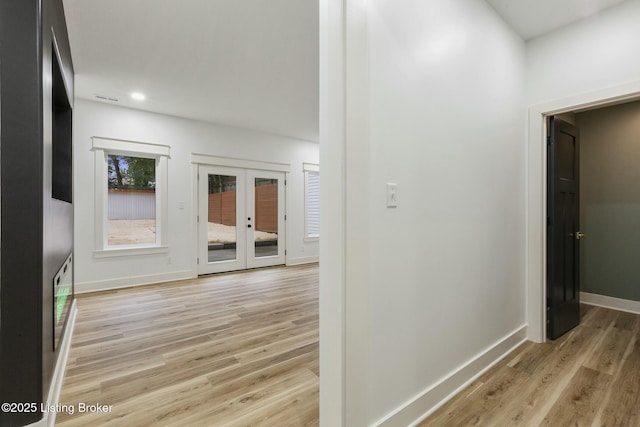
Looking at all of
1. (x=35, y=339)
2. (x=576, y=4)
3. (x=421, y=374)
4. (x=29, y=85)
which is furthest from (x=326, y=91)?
(x=576, y=4)

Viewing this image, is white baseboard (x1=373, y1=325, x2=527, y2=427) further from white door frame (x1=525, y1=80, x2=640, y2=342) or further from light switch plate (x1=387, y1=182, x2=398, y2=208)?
light switch plate (x1=387, y1=182, x2=398, y2=208)

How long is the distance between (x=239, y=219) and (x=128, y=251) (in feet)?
6.27

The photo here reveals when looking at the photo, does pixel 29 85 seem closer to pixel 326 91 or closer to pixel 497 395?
pixel 326 91

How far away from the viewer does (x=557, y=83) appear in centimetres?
254

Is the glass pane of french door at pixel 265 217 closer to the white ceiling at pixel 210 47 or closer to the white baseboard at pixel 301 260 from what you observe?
the white baseboard at pixel 301 260

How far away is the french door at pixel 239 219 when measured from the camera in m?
5.42

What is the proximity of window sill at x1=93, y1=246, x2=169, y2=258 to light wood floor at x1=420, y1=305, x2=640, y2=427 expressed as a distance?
461cm

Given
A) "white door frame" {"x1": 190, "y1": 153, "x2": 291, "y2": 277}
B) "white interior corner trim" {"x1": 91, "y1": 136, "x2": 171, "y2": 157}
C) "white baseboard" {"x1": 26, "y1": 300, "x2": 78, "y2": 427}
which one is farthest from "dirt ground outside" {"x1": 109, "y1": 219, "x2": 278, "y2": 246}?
"white baseboard" {"x1": 26, "y1": 300, "x2": 78, "y2": 427}

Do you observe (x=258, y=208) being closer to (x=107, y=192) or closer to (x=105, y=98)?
(x=107, y=192)

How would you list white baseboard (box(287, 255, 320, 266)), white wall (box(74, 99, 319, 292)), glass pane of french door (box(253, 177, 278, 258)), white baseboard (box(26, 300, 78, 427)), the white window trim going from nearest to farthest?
white baseboard (box(26, 300, 78, 427)) < white wall (box(74, 99, 319, 292)) < the white window trim < glass pane of french door (box(253, 177, 278, 258)) < white baseboard (box(287, 255, 320, 266))

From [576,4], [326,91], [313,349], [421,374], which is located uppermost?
[576,4]

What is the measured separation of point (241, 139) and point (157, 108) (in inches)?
60.0

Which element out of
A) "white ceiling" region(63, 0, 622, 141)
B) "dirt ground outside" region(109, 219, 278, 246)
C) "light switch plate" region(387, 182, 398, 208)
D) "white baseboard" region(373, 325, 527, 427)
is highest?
"white ceiling" region(63, 0, 622, 141)

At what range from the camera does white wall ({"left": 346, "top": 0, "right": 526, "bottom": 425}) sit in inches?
57.5
